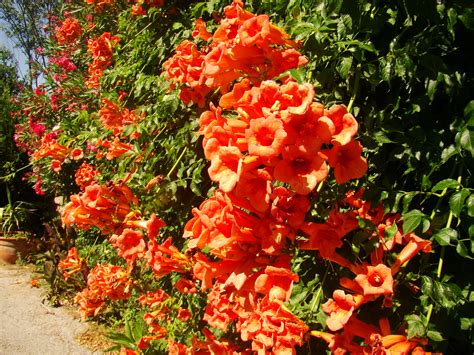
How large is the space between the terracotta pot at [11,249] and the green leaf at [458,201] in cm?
935

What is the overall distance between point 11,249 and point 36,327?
Answer: 365cm

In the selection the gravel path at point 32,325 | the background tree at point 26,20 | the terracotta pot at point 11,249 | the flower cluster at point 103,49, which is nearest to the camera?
the flower cluster at point 103,49

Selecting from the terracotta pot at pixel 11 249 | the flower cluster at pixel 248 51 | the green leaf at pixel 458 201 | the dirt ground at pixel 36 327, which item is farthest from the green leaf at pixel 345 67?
the terracotta pot at pixel 11 249

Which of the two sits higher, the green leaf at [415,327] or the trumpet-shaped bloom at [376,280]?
the trumpet-shaped bloom at [376,280]

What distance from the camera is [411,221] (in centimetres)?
122

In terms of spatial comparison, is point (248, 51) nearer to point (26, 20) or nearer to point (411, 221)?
point (411, 221)

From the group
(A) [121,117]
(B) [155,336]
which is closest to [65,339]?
(B) [155,336]

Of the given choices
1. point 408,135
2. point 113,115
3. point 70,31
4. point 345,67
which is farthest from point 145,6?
point 70,31

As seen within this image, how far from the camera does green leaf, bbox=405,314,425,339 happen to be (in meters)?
1.14

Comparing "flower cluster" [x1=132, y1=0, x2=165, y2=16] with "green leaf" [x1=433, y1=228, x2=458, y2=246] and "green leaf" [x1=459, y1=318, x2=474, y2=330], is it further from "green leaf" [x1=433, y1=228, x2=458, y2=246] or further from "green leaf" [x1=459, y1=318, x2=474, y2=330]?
"green leaf" [x1=459, y1=318, x2=474, y2=330]

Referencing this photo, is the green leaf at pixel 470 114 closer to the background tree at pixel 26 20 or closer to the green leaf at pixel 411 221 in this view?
the green leaf at pixel 411 221

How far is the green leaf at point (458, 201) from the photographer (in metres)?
1.20

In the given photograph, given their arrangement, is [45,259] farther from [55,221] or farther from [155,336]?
[155,336]

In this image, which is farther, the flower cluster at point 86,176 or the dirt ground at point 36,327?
the dirt ground at point 36,327
